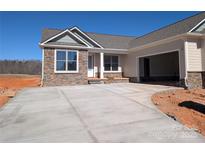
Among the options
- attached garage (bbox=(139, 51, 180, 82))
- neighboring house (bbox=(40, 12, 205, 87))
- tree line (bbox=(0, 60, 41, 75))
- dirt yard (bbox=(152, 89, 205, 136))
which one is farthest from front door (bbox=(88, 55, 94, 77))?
tree line (bbox=(0, 60, 41, 75))

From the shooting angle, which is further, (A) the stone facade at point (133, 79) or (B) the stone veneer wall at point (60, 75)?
(A) the stone facade at point (133, 79)

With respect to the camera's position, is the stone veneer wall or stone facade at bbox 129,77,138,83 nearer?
the stone veneer wall

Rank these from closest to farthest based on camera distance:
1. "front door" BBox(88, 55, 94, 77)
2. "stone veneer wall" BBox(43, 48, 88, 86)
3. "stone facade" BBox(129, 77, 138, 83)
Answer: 1. "stone veneer wall" BBox(43, 48, 88, 86)
2. "stone facade" BBox(129, 77, 138, 83)
3. "front door" BBox(88, 55, 94, 77)

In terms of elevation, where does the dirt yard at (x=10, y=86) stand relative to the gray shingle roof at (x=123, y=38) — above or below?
below

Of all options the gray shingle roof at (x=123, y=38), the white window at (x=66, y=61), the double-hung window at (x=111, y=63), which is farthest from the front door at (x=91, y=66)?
the white window at (x=66, y=61)

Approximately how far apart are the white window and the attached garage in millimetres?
6834

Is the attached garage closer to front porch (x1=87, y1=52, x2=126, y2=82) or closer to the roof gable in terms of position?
front porch (x1=87, y1=52, x2=126, y2=82)

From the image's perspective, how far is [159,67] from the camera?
61.2ft

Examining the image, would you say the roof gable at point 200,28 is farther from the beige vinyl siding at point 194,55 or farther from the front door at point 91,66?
the front door at point 91,66

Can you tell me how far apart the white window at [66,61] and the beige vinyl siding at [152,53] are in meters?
5.81

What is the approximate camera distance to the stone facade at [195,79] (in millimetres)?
11552

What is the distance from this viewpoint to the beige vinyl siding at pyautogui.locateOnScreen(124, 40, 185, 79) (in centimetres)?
1187

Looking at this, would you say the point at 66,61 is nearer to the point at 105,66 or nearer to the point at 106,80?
the point at 106,80

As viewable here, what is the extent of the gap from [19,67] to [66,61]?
25837mm
